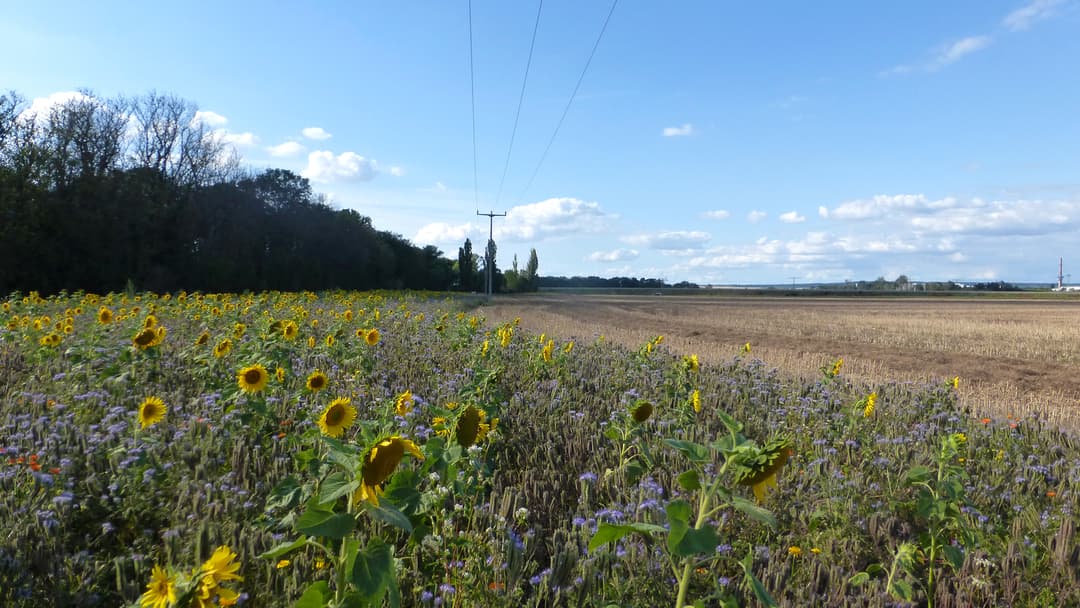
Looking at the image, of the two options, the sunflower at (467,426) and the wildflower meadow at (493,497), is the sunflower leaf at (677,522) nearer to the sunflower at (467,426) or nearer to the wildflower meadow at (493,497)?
the wildflower meadow at (493,497)

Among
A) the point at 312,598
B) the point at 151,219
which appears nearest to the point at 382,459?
A: the point at 312,598

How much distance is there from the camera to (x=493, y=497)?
3.20 metres

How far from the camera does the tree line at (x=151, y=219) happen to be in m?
28.3

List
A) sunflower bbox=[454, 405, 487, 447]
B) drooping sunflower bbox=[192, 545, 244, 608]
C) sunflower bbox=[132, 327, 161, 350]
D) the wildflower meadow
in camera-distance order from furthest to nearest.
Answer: sunflower bbox=[132, 327, 161, 350], sunflower bbox=[454, 405, 487, 447], the wildflower meadow, drooping sunflower bbox=[192, 545, 244, 608]

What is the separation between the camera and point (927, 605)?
2.82 metres

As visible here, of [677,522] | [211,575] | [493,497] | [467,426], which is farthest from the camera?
[493,497]

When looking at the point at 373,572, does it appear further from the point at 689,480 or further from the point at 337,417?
the point at 337,417

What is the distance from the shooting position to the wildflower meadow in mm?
1811

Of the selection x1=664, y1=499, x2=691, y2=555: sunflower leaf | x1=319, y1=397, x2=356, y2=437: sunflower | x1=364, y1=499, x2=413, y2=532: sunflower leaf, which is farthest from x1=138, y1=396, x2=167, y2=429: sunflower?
x1=664, y1=499, x2=691, y2=555: sunflower leaf

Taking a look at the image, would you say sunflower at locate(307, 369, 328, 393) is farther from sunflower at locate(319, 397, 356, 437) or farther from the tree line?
the tree line

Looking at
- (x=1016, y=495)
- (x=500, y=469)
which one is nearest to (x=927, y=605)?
(x=1016, y=495)

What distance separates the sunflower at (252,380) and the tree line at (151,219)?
29.7 metres

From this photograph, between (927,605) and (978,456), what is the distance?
2.37 metres

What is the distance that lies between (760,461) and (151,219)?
1528 inches
